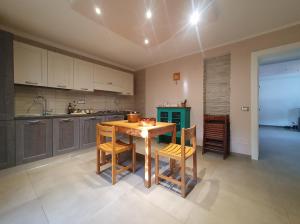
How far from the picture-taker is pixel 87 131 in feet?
10.8

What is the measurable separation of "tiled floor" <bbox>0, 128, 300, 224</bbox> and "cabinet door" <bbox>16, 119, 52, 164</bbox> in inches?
8.2

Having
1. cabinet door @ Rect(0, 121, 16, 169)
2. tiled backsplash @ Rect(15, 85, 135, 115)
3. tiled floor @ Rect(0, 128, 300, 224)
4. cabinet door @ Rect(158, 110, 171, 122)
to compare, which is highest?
tiled backsplash @ Rect(15, 85, 135, 115)

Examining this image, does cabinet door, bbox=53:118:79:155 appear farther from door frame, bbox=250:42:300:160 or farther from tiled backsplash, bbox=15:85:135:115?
door frame, bbox=250:42:300:160

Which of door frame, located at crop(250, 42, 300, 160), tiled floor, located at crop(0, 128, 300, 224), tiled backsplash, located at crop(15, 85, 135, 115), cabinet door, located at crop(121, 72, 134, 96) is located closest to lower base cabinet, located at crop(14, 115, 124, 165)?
tiled floor, located at crop(0, 128, 300, 224)

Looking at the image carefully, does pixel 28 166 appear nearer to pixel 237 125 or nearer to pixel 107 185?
pixel 107 185

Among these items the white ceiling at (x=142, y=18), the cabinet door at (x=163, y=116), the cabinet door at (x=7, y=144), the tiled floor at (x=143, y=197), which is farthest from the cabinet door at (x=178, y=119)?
the cabinet door at (x=7, y=144)

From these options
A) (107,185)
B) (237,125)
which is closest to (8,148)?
(107,185)

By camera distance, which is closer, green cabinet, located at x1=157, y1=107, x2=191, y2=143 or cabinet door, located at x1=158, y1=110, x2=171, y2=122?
green cabinet, located at x1=157, y1=107, x2=191, y2=143

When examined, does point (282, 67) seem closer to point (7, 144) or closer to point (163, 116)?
point (163, 116)

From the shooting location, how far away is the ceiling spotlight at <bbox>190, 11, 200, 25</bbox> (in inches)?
79.4

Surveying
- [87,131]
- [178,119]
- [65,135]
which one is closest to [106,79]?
[87,131]

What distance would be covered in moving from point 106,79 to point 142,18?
242 centimetres

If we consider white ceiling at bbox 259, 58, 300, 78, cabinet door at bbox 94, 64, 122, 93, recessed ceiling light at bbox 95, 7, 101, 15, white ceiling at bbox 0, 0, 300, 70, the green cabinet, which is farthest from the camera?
white ceiling at bbox 259, 58, 300, 78

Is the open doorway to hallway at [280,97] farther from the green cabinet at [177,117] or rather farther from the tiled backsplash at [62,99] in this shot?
the tiled backsplash at [62,99]
